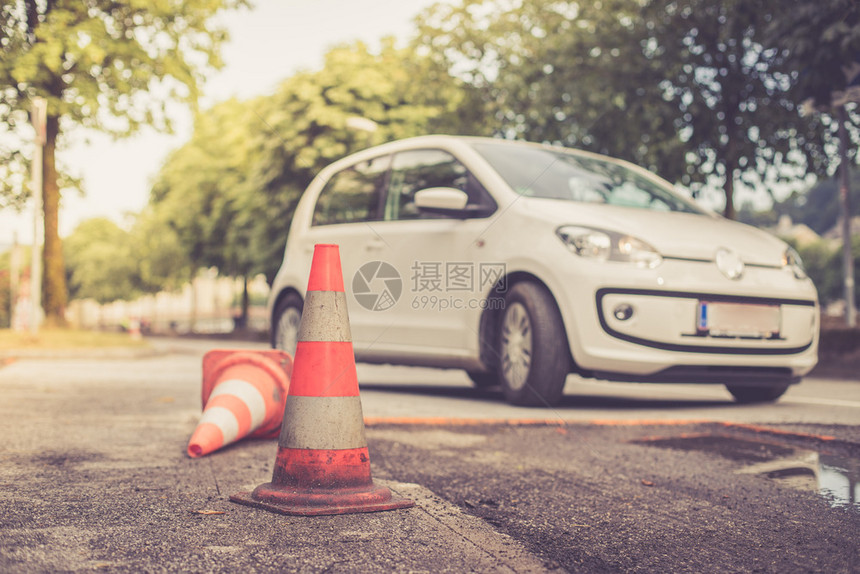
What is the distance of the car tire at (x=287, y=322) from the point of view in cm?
800

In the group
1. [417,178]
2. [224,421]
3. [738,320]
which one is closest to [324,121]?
[417,178]

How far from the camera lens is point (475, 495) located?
3.32 metres

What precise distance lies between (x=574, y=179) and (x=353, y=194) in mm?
2010

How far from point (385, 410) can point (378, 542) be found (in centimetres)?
336

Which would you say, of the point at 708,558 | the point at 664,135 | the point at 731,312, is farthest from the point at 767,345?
the point at 664,135

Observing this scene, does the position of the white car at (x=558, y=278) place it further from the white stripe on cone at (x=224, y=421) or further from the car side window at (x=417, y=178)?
the white stripe on cone at (x=224, y=421)

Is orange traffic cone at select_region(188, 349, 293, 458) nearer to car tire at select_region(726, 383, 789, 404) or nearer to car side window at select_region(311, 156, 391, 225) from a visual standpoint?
car side window at select_region(311, 156, 391, 225)

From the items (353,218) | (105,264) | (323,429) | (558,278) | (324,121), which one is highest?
(324,121)

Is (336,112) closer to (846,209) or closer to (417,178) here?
(846,209)

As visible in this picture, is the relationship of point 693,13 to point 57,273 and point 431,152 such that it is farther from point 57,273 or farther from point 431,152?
point 57,273

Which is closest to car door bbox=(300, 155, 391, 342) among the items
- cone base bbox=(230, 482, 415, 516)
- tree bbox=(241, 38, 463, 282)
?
cone base bbox=(230, 482, 415, 516)

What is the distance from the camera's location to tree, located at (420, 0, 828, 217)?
13617mm

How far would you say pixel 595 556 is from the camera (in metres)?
2.53

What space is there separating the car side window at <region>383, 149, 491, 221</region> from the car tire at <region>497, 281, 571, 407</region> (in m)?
1.00
